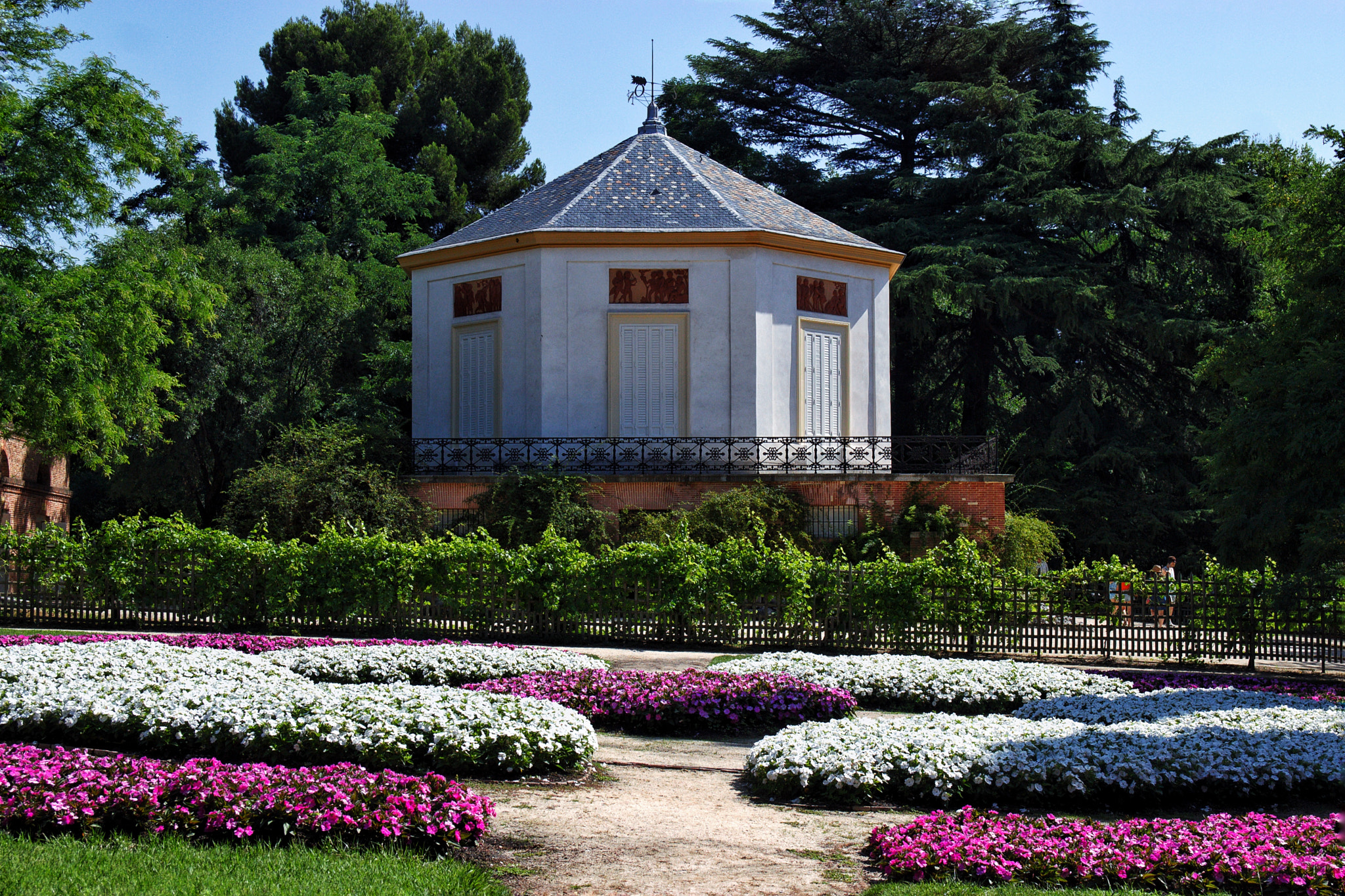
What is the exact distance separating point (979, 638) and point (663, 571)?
15.3ft

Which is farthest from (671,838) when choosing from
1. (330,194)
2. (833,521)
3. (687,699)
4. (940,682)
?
(330,194)

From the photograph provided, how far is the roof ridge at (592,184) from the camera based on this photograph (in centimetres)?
2639

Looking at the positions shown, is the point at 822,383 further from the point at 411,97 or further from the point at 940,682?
the point at 411,97

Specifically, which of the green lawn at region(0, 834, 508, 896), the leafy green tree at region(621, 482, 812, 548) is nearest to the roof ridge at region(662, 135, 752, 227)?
the leafy green tree at region(621, 482, 812, 548)

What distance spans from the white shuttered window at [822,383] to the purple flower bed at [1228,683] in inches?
480

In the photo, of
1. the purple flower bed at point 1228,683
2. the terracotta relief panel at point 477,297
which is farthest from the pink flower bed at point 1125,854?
the terracotta relief panel at point 477,297

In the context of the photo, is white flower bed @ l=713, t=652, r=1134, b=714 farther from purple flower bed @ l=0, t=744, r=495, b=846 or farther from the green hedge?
purple flower bed @ l=0, t=744, r=495, b=846

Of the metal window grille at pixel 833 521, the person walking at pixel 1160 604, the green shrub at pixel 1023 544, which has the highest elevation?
the metal window grille at pixel 833 521

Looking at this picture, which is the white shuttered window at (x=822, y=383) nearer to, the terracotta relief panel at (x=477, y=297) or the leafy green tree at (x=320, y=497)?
the terracotta relief panel at (x=477, y=297)

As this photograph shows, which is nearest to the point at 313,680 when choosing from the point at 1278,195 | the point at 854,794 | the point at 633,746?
the point at 633,746

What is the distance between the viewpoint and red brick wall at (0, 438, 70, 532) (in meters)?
37.2

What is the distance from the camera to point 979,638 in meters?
17.4

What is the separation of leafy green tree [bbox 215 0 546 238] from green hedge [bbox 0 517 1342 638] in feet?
79.9

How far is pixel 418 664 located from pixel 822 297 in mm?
16049
